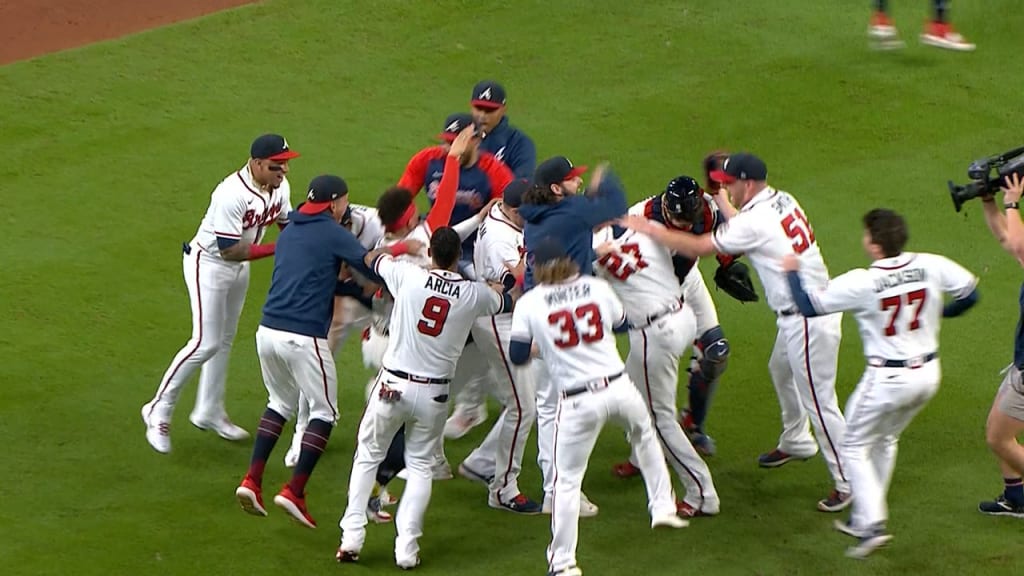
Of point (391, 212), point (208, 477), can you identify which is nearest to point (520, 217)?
point (391, 212)

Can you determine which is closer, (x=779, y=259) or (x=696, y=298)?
(x=779, y=259)

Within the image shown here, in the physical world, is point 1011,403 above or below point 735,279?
below

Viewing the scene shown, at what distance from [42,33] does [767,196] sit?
9.11m

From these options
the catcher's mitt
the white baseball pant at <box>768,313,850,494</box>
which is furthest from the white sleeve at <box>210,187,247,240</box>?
the white baseball pant at <box>768,313,850,494</box>

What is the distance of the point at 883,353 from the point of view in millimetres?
6496

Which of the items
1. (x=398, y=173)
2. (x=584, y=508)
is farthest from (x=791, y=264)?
(x=398, y=173)

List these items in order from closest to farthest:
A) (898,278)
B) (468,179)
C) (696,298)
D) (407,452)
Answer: (898,278) < (407,452) < (696,298) < (468,179)

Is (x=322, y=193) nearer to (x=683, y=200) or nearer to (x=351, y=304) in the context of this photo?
(x=351, y=304)

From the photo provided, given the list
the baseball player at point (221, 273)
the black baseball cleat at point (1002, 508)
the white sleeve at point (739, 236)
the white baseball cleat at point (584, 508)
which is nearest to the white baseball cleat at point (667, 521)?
the white baseball cleat at point (584, 508)

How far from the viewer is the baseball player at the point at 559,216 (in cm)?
684

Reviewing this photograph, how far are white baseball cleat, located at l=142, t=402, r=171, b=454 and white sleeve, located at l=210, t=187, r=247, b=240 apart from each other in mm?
1102

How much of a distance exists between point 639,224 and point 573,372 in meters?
1.10

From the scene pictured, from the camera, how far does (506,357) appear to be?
731 centimetres

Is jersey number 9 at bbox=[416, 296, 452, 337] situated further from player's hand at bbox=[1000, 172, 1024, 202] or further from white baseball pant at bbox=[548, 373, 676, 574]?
player's hand at bbox=[1000, 172, 1024, 202]
